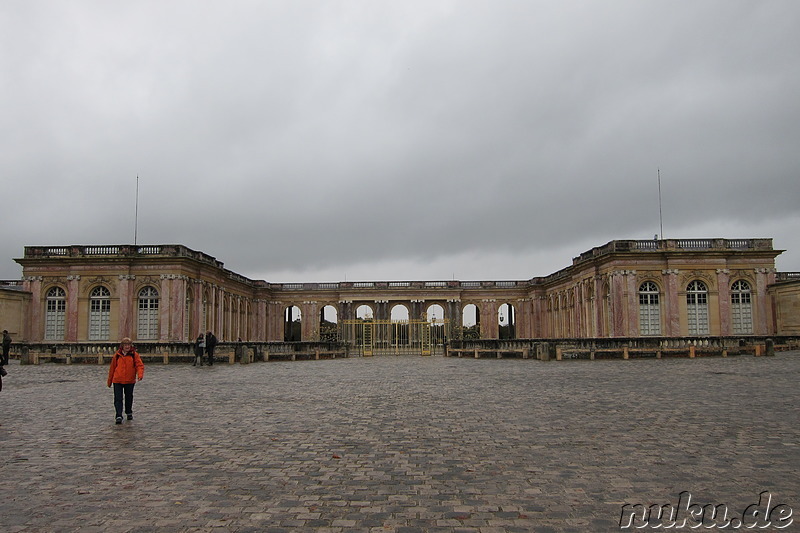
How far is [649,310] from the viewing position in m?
35.6

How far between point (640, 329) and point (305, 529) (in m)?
34.0

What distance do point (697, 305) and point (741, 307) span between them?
2.81 meters

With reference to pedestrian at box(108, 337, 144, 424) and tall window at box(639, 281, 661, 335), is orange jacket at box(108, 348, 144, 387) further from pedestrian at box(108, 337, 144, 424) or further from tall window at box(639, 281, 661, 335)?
tall window at box(639, 281, 661, 335)

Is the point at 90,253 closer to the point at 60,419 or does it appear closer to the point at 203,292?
the point at 203,292

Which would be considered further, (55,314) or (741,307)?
(741,307)

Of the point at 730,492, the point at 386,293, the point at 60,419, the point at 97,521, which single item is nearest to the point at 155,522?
the point at 97,521

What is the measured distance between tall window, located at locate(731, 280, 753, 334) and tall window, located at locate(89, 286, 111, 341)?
36309mm

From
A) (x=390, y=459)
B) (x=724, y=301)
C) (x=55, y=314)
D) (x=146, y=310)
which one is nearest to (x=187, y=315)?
(x=146, y=310)

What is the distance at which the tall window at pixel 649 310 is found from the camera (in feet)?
116

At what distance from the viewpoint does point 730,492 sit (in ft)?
17.4

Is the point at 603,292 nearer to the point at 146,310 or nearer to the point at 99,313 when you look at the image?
the point at 146,310

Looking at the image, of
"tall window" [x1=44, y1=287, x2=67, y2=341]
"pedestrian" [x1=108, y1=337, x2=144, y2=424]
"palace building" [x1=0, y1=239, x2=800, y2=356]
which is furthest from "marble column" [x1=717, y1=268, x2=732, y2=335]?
"tall window" [x1=44, y1=287, x2=67, y2=341]

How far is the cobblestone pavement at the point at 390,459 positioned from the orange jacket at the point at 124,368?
683 millimetres

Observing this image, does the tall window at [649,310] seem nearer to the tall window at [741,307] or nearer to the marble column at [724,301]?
the marble column at [724,301]
